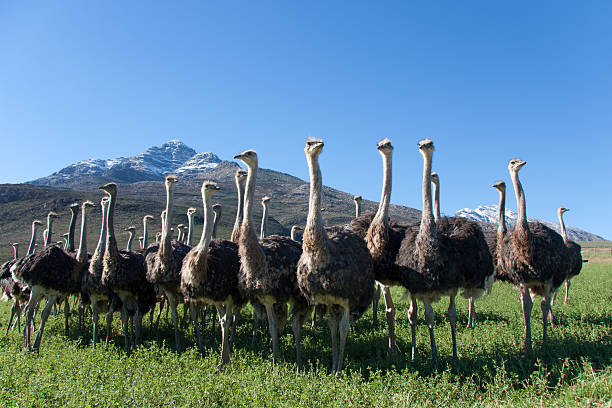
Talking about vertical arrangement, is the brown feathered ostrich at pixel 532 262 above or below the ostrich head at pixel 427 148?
below

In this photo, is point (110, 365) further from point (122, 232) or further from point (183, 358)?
point (122, 232)

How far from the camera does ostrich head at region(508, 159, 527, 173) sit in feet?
27.7

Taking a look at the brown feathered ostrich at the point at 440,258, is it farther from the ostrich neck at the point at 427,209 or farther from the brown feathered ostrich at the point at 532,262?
the brown feathered ostrich at the point at 532,262

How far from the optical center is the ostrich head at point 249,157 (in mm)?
8055

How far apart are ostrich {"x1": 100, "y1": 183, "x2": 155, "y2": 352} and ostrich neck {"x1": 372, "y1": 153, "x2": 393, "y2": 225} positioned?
4.89 metres

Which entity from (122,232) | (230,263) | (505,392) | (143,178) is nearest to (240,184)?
(230,263)

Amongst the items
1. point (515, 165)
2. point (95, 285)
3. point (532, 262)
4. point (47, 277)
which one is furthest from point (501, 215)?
point (47, 277)

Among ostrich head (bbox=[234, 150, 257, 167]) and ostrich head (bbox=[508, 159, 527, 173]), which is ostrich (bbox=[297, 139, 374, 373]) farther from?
ostrich head (bbox=[508, 159, 527, 173])

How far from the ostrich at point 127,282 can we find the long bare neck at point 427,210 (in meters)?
5.61

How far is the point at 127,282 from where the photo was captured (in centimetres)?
905

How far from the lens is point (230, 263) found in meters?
7.95

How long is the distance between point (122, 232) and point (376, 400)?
2550 inches

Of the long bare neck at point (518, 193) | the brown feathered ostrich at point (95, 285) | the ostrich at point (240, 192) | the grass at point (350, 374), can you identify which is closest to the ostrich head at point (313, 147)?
the grass at point (350, 374)

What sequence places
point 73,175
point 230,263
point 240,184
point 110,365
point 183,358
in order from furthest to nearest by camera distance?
point 73,175 → point 240,184 → point 230,263 → point 183,358 → point 110,365
